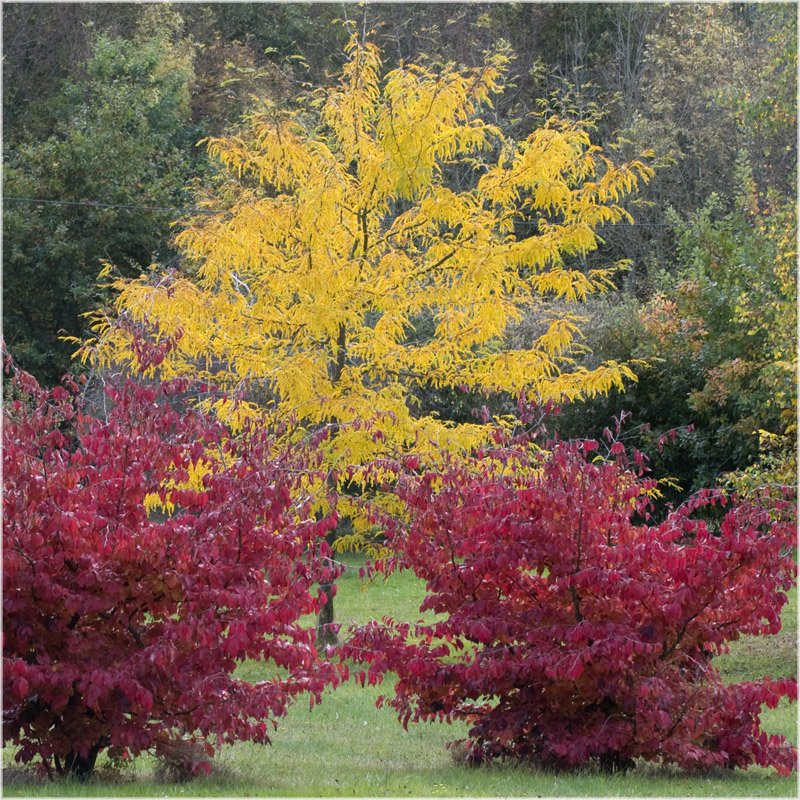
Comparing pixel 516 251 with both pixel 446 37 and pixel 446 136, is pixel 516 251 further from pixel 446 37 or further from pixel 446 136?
pixel 446 37

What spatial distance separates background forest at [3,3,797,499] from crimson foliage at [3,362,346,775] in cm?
1006

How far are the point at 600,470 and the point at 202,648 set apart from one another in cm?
244

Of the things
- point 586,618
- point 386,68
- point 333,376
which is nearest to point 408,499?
point 586,618

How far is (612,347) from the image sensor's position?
16.2m

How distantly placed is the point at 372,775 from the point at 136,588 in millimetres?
1837

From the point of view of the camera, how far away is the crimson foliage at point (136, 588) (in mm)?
4996

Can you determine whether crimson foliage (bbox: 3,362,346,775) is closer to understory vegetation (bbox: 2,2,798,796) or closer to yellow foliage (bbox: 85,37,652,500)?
understory vegetation (bbox: 2,2,798,796)

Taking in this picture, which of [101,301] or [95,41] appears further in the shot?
[95,41]

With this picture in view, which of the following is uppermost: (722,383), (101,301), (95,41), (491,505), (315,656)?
(95,41)

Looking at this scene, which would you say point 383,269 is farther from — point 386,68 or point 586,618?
point 386,68

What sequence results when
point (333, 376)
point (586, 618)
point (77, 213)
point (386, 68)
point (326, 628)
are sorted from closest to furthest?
point (586, 618) → point (333, 376) → point (326, 628) → point (77, 213) → point (386, 68)

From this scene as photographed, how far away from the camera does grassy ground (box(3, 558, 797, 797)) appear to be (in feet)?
16.8

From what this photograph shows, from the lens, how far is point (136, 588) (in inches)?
203

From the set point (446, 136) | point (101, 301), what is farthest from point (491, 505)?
point (101, 301)
